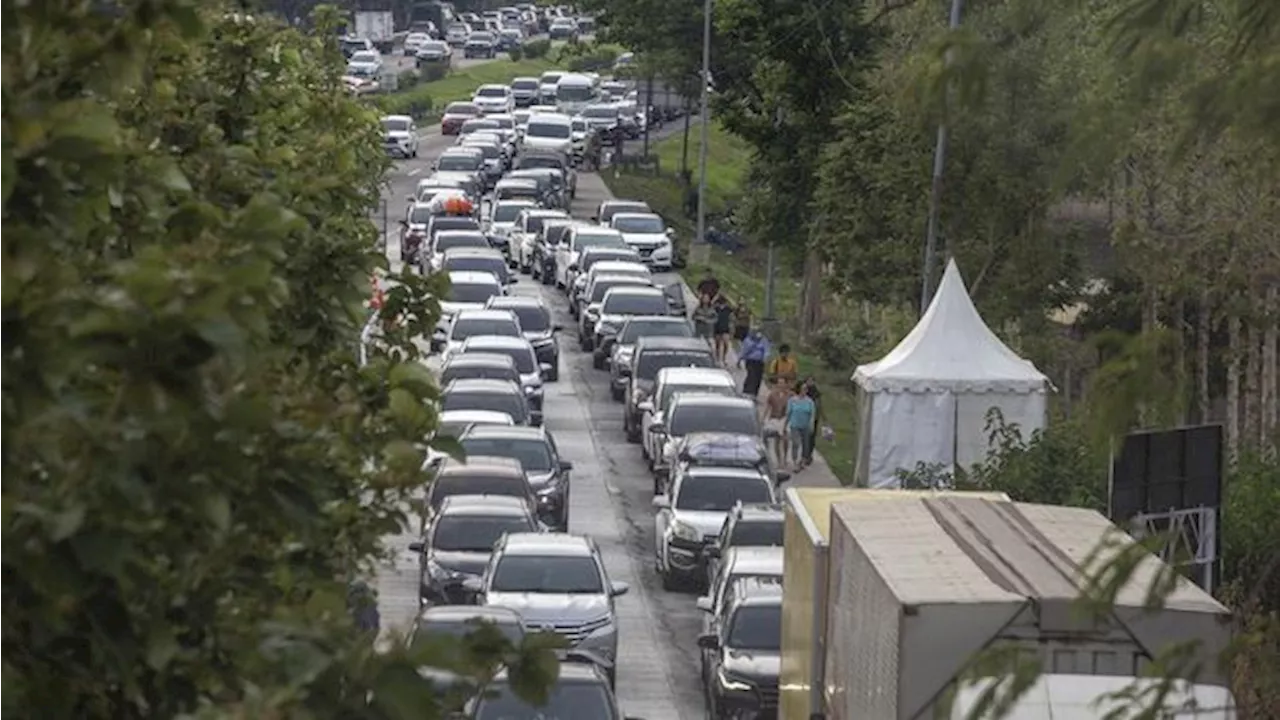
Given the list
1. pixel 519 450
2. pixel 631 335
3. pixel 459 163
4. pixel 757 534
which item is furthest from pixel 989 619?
pixel 459 163

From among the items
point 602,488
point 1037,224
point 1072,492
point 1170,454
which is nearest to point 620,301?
point 602,488

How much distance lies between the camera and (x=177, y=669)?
6.66 m

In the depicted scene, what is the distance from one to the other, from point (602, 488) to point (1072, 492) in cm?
1174

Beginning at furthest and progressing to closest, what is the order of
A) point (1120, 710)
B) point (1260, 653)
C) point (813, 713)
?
point (813, 713)
point (1260, 653)
point (1120, 710)

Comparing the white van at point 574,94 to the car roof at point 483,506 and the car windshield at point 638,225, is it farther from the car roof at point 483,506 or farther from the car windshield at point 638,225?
the car roof at point 483,506

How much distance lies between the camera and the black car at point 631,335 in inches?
1687

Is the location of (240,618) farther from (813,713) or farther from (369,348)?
(813,713)

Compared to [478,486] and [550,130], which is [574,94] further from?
[478,486]

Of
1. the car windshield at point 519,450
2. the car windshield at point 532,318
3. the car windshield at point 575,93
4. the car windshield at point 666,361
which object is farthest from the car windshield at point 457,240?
the car windshield at point 575,93

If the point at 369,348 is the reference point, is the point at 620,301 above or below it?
below

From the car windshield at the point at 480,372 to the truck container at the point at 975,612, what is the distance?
64.5ft

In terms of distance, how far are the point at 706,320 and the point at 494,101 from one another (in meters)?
51.1

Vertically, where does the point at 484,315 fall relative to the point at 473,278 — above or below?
above

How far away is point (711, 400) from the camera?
3512cm
